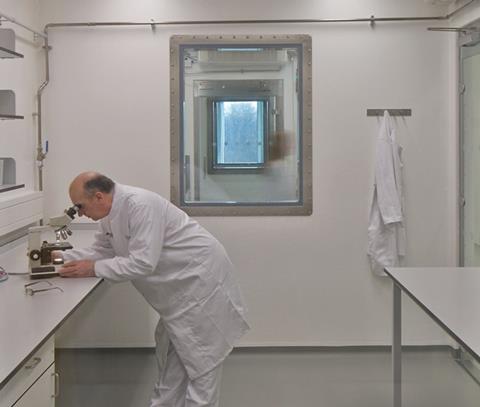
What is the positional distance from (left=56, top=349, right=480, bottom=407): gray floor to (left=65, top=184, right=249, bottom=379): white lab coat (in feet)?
2.03

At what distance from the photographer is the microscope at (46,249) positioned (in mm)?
3133

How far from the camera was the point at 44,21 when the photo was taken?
4668mm

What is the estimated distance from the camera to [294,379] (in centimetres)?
422

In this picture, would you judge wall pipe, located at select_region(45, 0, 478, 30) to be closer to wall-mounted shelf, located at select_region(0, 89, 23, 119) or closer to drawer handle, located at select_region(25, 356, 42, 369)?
wall-mounted shelf, located at select_region(0, 89, 23, 119)

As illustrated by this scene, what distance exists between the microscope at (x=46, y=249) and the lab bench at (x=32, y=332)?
0.17 ft

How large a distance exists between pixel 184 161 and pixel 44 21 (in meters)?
1.43

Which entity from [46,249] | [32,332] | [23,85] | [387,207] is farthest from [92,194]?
[387,207]

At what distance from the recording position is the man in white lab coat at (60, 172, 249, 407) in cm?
301

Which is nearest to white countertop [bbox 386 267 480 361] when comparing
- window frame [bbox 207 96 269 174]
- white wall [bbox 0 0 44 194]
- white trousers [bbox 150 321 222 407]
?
white trousers [bbox 150 321 222 407]

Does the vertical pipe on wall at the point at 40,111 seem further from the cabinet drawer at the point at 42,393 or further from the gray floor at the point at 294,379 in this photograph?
the cabinet drawer at the point at 42,393

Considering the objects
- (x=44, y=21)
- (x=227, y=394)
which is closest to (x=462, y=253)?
(x=227, y=394)

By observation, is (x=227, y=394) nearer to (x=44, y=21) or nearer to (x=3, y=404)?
(x=3, y=404)

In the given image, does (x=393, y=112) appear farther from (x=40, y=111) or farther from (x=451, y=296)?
(x=40, y=111)

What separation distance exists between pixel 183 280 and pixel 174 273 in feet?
0.19
